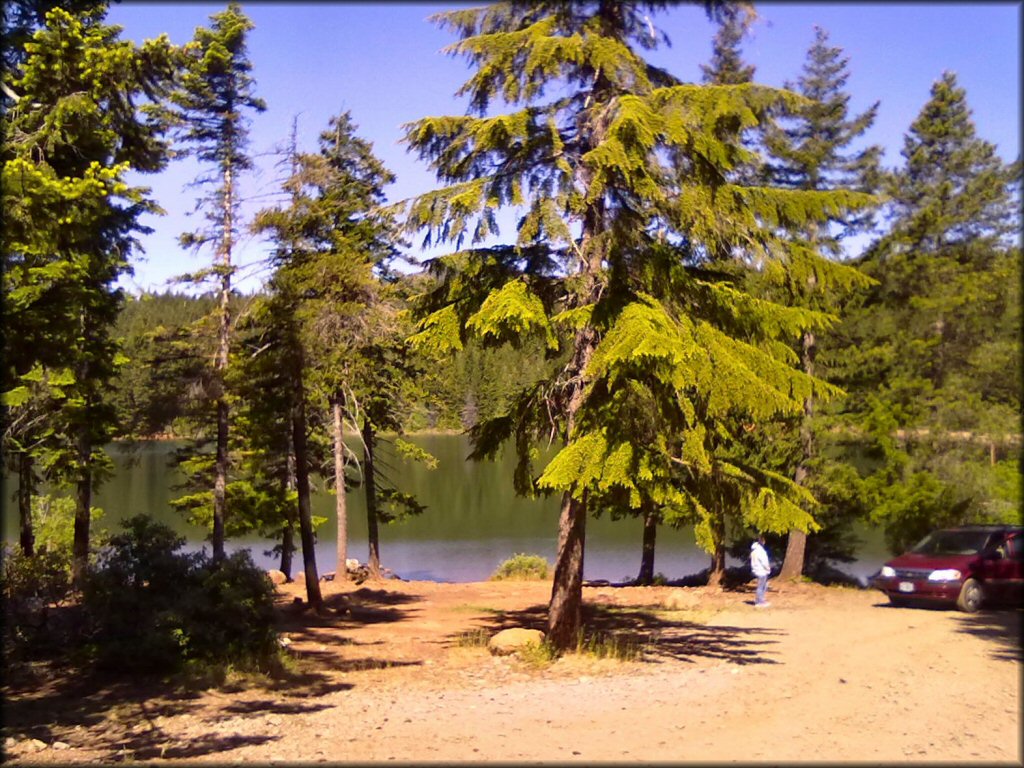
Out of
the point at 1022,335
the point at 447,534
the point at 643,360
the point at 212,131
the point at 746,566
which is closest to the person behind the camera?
the point at 643,360

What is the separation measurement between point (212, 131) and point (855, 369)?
16283 millimetres

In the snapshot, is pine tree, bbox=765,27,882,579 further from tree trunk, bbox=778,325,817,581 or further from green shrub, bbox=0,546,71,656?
green shrub, bbox=0,546,71,656

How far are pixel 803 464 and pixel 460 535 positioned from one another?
21.5 m

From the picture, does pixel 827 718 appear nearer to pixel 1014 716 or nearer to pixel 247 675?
pixel 1014 716

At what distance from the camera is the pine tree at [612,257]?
9398 mm

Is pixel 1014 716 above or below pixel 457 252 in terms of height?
below

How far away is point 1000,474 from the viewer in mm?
17641

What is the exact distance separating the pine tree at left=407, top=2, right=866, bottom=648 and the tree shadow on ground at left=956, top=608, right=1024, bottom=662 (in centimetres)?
343

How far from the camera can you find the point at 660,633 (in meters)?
13.4

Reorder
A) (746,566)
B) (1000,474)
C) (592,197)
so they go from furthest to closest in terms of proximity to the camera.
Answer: (746,566), (1000,474), (592,197)

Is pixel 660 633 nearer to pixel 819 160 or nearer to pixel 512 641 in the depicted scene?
pixel 512 641

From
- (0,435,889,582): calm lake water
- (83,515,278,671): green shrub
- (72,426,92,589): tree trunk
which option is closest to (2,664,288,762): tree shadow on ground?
(83,515,278,671): green shrub

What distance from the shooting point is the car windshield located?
583 inches

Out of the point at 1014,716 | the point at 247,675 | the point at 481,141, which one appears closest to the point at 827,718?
the point at 1014,716
